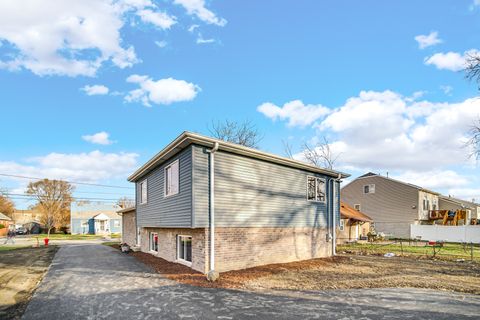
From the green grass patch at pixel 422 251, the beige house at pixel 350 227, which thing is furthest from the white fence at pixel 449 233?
the beige house at pixel 350 227

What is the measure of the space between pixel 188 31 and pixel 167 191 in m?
7.01

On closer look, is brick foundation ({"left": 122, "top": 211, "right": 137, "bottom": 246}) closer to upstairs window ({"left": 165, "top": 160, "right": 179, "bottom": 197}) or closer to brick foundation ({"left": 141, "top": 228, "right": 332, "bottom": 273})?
brick foundation ({"left": 141, "top": 228, "right": 332, "bottom": 273})

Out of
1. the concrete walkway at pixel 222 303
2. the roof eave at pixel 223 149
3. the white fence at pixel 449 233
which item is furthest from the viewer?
the white fence at pixel 449 233

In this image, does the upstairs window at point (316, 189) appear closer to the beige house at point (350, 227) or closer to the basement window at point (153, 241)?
the basement window at point (153, 241)

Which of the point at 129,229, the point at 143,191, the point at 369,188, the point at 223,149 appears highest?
the point at 223,149

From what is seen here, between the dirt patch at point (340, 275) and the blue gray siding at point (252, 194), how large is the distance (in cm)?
185

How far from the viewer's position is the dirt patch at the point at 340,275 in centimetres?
1038

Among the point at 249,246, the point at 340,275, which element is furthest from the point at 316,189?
the point at 340,275

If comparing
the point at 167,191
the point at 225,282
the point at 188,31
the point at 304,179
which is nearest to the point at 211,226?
the point at 225,282

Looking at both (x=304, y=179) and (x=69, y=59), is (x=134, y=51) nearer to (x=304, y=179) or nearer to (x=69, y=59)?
(x=69, y=59)

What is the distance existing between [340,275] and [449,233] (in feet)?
73.9

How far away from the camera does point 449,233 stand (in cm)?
2920

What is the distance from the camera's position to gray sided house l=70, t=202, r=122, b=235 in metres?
54.9

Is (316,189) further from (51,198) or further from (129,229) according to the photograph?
(51,198)
